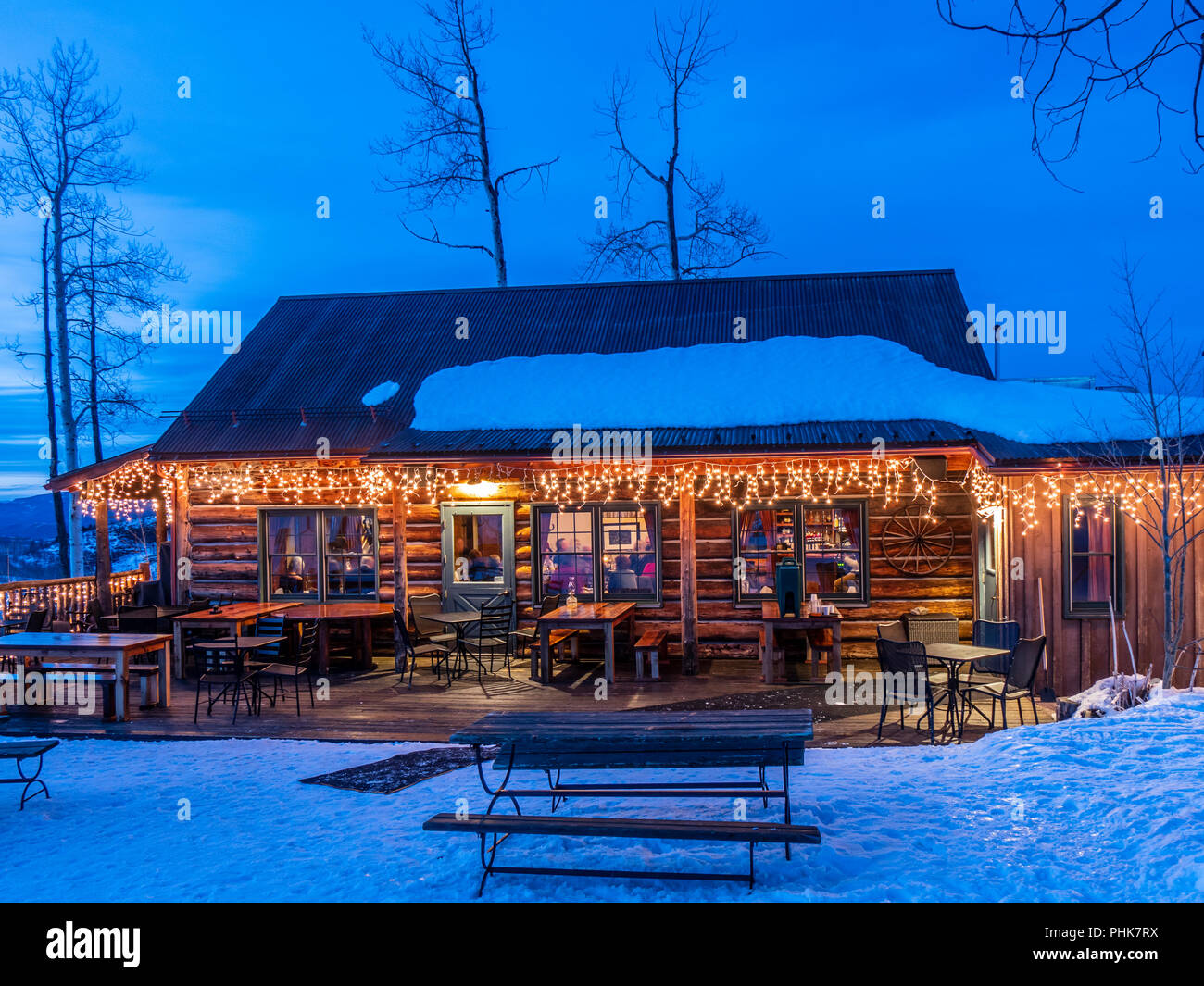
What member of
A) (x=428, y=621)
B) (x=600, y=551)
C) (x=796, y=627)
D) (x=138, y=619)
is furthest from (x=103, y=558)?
(x=796, y=627)

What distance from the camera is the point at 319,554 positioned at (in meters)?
13.2

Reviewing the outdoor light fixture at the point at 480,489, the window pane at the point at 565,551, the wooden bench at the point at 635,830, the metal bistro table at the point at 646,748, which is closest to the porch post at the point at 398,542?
the outdoor light fixture at the point at 480,489

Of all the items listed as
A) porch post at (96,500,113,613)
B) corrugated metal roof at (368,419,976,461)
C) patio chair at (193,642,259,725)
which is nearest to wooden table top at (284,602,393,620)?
patio chair at (193,642,259,725)

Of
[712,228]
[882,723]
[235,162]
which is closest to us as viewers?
[882,723]

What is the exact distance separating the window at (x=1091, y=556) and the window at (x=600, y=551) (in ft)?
18.3

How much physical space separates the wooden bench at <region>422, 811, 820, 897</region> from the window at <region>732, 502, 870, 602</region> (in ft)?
27.6

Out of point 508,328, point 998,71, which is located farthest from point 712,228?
point 998,71

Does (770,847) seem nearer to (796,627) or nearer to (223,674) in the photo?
(796,627)

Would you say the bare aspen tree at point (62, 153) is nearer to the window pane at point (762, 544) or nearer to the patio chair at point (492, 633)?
the patio chair at point (492, 633)

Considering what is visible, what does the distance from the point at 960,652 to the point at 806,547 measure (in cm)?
441

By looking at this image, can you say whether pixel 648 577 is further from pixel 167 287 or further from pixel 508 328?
pixel 167 287

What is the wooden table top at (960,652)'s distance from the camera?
7770 millimetres

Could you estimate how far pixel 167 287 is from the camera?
21.5 meters
